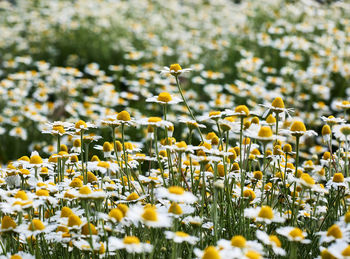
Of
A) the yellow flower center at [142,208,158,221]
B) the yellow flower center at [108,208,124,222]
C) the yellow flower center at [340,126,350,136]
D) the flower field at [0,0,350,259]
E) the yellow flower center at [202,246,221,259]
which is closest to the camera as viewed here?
the yellow flower center at [202,246,221,259]

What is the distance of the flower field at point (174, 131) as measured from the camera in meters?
1.53

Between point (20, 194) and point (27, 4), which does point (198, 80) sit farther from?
point (27, 4)

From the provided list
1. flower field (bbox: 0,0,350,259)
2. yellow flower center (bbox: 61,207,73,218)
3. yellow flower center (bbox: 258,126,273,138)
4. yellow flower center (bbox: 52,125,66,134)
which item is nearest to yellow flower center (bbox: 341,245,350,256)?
flower field (bbox: 0,0,350,259)

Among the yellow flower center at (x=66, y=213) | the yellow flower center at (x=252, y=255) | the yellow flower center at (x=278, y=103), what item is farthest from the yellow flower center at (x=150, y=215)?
the yellow flower center at (x=278, y=103)

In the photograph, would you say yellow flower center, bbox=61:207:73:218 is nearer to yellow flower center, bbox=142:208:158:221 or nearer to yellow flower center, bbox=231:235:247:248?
yellow flower center, bbox=142:208:158:221

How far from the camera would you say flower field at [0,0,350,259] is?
1.53 m

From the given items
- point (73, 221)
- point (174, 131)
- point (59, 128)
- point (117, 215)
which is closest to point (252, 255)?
point (117, 215)

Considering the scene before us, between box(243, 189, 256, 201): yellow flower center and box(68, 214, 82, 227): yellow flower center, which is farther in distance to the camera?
box(243, 189, 256, 201): yellow flower center

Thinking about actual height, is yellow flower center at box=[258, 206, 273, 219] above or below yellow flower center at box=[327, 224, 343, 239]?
above

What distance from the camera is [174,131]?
4.34 m

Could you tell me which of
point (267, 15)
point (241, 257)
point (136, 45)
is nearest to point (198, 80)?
point (136, 45)

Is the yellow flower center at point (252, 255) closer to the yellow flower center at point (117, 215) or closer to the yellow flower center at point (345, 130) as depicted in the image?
the yellow flower center at point (117, 215)

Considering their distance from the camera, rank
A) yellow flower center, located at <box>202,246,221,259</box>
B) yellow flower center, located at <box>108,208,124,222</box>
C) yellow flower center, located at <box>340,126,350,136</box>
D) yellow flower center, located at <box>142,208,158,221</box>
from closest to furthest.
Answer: yellow flower center, located at <box>202,246,221,259</box>, yellow flower center, located at <box>142,208,158,221</box>, yellow flower center, located at <box>108,208,124,222</box>, yellow flower center, located at <box>340,126,350,136</box>

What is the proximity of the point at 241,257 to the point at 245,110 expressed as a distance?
2.75ft
